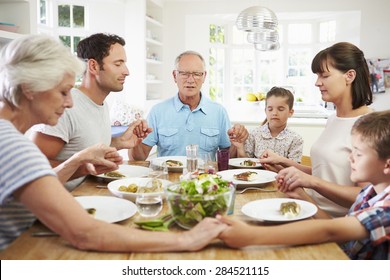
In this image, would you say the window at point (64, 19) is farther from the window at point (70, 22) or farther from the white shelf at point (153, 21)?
the white shelf at point (153, 21)

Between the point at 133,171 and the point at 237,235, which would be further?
the point at 133,171

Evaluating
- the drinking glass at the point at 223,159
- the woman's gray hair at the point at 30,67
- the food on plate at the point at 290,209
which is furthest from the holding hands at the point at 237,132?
the woman's gray hair at the point at 30,67

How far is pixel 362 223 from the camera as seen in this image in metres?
1.20

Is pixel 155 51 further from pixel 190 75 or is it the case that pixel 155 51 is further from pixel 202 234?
pixel 202 234

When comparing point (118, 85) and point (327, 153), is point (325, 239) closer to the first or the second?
point (327, 153)

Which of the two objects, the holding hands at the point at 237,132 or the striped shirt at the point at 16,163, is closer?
the striped shirt at the point at 16,163

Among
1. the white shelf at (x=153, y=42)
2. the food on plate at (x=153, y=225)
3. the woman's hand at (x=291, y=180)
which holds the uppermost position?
the white shelf at (x=153, y=42)

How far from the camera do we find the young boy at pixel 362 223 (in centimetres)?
113

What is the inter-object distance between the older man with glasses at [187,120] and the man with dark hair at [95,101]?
522 mm

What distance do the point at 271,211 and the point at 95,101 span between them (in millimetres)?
1334

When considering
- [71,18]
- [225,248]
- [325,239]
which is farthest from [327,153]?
[71,18]

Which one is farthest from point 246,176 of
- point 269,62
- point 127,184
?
point 269,62

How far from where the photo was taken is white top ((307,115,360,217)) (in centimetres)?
188

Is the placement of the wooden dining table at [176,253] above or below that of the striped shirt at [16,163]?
below
